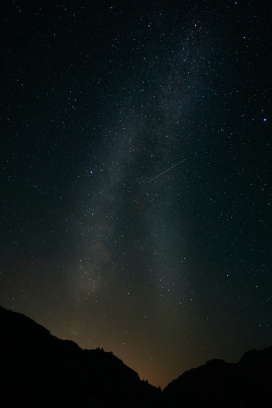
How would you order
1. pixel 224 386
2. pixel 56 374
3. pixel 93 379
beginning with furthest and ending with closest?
pixel 224 386
pixel 93 379
pixel 56 374

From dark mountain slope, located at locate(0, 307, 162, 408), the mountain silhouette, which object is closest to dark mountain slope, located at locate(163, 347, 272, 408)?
the mountain silhouette

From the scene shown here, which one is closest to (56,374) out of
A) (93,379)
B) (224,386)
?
(93,379)

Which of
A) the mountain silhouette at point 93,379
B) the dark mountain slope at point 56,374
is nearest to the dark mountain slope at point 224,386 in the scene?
the mountain silhouette at point 93,379

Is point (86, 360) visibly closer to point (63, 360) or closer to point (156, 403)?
point (63, 360)

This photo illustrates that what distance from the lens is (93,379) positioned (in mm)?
Answer: 21344

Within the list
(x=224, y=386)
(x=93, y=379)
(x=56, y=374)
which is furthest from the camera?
(x=224, y=386)

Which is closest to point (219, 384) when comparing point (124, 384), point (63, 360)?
point (124, 384)

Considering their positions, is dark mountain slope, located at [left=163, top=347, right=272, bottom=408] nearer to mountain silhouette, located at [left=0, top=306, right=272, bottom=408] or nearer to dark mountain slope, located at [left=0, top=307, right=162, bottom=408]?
mountain silhouette, located at [left=0, top=306, right=272, bottom=408]

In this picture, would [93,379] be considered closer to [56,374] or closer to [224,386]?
[56,374]

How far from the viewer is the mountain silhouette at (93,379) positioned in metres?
14.7

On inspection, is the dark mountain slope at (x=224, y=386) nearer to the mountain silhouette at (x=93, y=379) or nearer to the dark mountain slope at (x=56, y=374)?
the mountain silhouette at (x=93, y=379)

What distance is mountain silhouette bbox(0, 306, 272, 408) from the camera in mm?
14695

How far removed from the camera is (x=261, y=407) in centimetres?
2058

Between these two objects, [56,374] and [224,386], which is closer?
[56,374]
